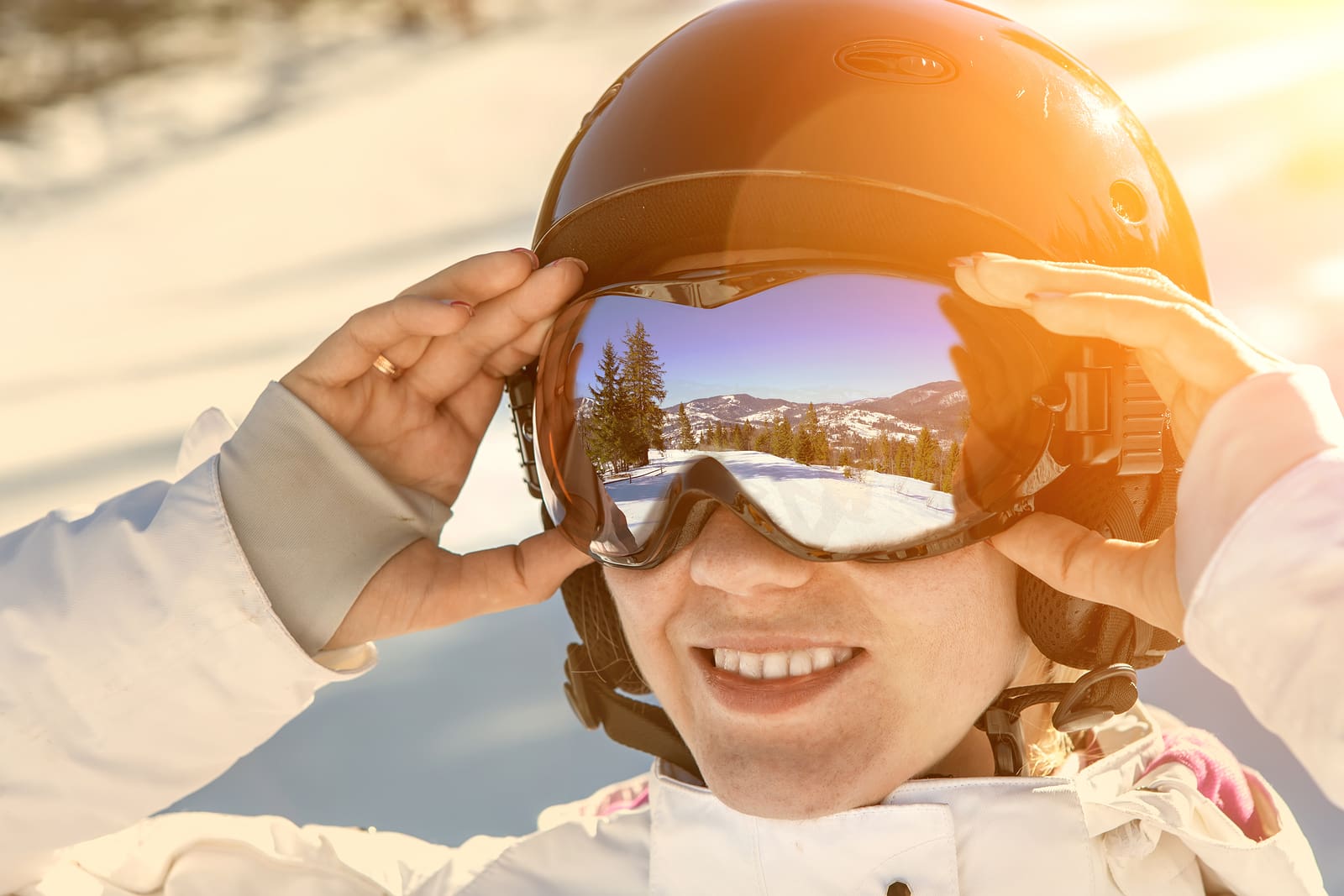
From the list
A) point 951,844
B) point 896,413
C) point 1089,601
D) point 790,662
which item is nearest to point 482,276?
point 896,413

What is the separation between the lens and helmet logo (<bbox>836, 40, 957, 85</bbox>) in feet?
4.75

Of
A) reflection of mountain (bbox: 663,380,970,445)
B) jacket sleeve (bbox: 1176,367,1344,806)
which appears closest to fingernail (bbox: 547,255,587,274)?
reflection of mountain (bbox: 663,380,970,445)

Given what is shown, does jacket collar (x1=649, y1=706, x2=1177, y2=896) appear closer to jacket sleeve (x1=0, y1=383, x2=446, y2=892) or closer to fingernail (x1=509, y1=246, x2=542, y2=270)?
jacket sleeve (x1=0, y1=383, x2=446, y2=892)

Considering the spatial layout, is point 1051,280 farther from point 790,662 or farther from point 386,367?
point 386,367

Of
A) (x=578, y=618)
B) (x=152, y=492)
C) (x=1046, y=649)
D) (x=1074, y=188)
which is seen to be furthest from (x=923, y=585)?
(x=152, y=492)

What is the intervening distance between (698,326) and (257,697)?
2.90ft

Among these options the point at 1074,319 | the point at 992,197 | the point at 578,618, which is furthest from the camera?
the point at 578,618

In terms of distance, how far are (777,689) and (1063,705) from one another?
40 cm

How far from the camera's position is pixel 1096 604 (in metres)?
1.48

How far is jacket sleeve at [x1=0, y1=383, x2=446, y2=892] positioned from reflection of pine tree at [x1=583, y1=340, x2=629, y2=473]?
0.41 m

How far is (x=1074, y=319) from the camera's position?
1.11 m

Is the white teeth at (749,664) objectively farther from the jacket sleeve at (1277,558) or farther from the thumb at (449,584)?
the jacket sleeve at (1277,558)

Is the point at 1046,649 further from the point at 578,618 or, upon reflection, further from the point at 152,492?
the point at 152,492

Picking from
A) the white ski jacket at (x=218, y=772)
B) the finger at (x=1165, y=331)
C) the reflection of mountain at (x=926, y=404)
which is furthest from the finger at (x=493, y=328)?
the finger at (x=1165, y=331)
